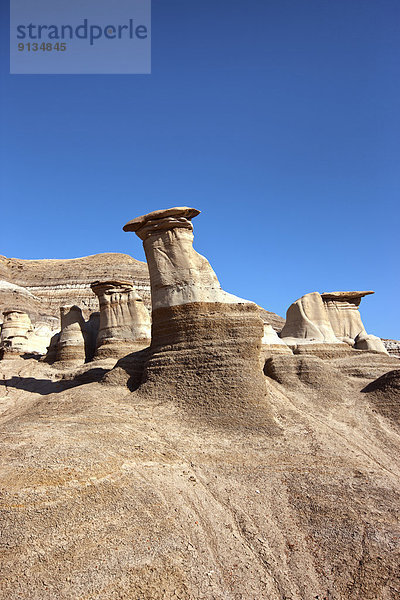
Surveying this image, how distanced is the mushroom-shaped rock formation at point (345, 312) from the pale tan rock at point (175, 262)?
1687 cm

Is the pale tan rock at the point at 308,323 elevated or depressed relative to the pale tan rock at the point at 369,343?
elevated

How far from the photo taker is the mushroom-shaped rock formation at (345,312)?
26.2 metres

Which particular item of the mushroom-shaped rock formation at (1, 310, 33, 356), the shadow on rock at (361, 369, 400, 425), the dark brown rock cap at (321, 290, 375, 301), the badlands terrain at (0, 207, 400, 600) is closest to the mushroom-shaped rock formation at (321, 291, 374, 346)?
the dark brown rock cap at (321, 290, 375, 301)

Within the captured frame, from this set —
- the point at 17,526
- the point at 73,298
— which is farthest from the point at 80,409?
the point at 73,298

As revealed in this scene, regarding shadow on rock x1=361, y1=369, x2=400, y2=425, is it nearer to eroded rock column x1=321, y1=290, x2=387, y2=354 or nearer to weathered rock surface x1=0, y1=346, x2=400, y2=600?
weathered rock surface x1=0, y1=346, x2=400, y2=600

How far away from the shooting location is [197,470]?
681 cm

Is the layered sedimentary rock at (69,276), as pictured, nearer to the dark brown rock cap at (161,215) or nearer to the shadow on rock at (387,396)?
the dark brown rock cap at (161,215)

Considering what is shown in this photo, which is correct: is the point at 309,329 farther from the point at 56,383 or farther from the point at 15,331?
the point at 15,331

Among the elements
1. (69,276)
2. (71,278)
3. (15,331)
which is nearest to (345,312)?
(15,331)

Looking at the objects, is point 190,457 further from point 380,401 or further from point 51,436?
point 380,401

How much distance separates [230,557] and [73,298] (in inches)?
2032

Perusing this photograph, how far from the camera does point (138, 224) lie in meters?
11.6

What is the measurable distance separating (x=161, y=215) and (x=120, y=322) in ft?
31.0

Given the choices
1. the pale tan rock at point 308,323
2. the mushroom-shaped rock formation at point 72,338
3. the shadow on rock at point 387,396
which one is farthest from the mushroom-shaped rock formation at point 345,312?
the mushroom-shaped rock formation at point 72,338
